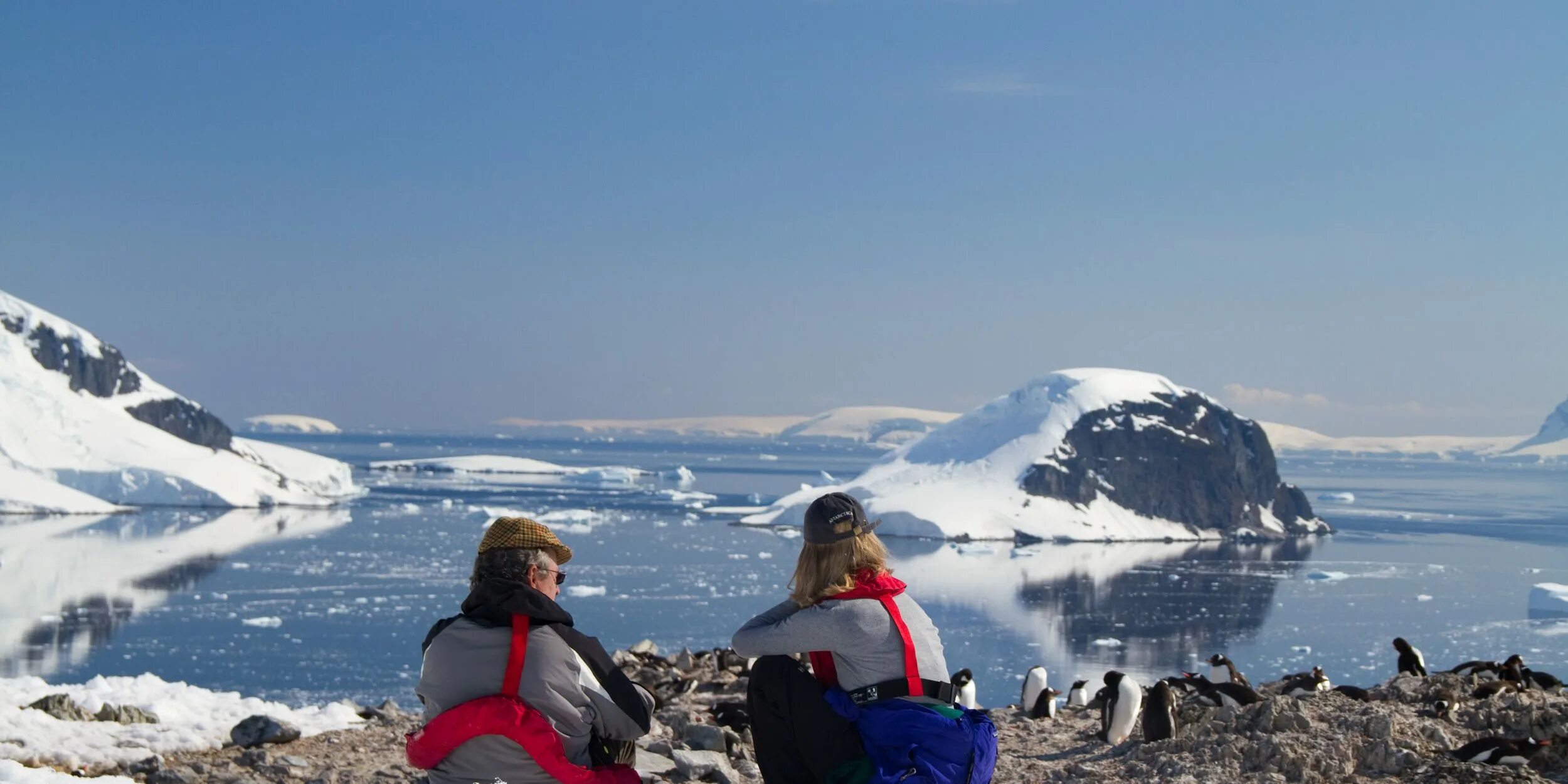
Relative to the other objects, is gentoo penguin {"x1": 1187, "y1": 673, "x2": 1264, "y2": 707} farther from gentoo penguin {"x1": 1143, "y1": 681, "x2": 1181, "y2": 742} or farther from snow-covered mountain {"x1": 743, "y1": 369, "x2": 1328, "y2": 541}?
snow-covered mountain {"x1": 743, "y1": 369, "x2": 1328, "y2": 541}

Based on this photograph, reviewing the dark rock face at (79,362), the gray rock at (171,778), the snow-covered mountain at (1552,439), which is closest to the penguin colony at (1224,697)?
the gray rock at (171,778)

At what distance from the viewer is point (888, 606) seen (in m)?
2.94

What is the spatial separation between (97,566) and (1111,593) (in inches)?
1099

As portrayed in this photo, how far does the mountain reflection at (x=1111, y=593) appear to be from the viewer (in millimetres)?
26188

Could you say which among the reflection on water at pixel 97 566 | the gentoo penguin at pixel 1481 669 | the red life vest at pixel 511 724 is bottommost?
the reflection on water at pixel 97 566

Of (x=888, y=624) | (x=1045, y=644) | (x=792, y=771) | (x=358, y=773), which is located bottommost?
(x=1045, y=644)

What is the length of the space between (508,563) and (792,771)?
979mm

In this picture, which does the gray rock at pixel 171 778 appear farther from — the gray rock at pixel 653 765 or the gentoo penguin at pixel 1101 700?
the gentoo penguin at pixel 1101 700

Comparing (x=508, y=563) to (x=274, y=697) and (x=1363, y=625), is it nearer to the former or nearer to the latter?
(x=274, y=697)

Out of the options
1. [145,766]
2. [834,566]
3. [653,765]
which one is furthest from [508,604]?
[145,766]

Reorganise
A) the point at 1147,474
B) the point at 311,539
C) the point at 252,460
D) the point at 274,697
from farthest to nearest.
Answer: the point at 1147,474 → the point at 252,460 → the point at 311,539 → the point at 274,697

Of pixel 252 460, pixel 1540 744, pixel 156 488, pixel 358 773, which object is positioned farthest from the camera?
pixel 252 460

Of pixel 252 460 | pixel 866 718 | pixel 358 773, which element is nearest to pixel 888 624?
pixel 866 718

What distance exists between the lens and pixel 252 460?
2351 inches
